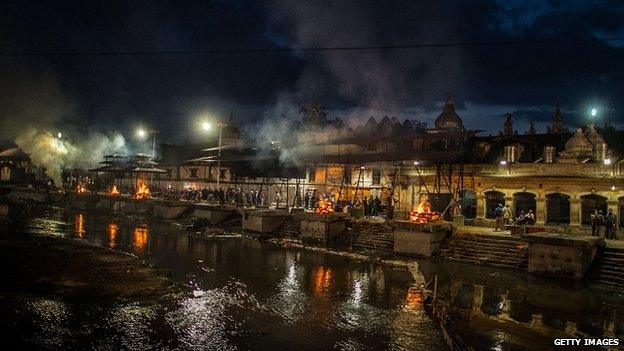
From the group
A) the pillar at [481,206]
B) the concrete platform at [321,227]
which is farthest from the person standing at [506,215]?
the concrete platform at [321,227]

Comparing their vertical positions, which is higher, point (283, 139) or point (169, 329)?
point (283, 139)

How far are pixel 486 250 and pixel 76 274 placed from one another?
19.5m

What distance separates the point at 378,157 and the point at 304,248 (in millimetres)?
9624

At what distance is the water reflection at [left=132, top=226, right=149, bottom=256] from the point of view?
2123cm

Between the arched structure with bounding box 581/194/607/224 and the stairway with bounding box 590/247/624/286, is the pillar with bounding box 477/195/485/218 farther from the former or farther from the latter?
the stairway with bounding box 590/247/624/286

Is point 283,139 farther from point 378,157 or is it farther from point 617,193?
point 617,193

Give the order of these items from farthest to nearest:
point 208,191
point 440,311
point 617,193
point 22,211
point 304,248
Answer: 1. point 208,191
2. point 22,211
3. point 617,193
4. point 304,248
5. point 440,311

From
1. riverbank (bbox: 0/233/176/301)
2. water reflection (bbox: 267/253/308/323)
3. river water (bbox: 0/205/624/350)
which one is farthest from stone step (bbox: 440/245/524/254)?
riverbank (bbox: 0/233/176/301)

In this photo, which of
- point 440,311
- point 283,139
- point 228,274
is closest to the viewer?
point 440,311

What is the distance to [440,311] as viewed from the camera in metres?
12.2

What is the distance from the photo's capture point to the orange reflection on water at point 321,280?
48.6 ft

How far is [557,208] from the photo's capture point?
29.2 m

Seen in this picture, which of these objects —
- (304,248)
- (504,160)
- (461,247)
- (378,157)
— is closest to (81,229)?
(304,248)

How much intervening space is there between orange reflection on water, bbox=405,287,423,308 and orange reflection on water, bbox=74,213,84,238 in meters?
20.7
